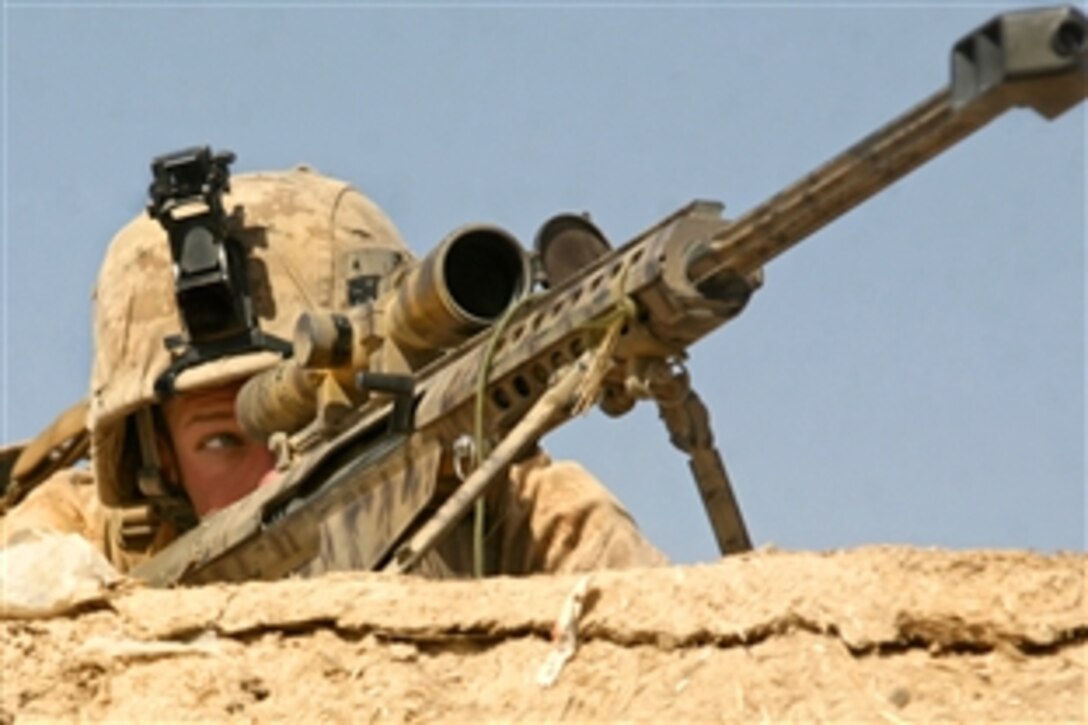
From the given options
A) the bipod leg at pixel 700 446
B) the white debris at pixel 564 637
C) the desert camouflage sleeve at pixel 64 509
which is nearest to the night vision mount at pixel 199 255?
the desert camouflage sleeve at pixel 64 509

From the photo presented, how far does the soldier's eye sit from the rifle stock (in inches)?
31.2

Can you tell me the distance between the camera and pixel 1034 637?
4195mm

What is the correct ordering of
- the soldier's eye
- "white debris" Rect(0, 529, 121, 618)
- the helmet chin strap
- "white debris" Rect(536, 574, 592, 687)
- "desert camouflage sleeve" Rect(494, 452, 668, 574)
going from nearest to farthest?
"white debris" Rect(536, 574, 592, 687) → "white debris" Rect(0, 529, 121, 618) → "desert camouflage sleeve" Rect(494, 452, 668, 574) → the soldier's eye → the helmet chin strap

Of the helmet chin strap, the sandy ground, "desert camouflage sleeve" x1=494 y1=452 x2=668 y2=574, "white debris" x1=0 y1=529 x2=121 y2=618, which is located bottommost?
the sandy ground

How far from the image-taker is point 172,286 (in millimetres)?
8586

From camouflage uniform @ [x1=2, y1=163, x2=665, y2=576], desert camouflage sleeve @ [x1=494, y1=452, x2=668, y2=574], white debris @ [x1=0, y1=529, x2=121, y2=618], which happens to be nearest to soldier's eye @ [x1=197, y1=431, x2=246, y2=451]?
camouflage uniform @ [x1=2, y1=163, x2=665, y2=576]

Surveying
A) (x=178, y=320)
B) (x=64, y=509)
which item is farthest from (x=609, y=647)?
(x=64, y=509)

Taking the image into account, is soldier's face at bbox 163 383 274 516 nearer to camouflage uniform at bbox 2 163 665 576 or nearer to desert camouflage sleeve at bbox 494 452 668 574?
camouflage uniform at bbox 2 163 665 576

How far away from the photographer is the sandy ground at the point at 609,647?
4.18 m

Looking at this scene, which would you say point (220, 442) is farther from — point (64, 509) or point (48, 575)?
point (48, 575)

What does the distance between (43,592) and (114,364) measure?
150 inches

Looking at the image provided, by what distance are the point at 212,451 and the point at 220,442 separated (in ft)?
0.18

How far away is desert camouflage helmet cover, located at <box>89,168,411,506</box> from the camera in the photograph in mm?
8398

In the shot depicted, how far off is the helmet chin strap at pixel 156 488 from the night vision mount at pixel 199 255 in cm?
26
